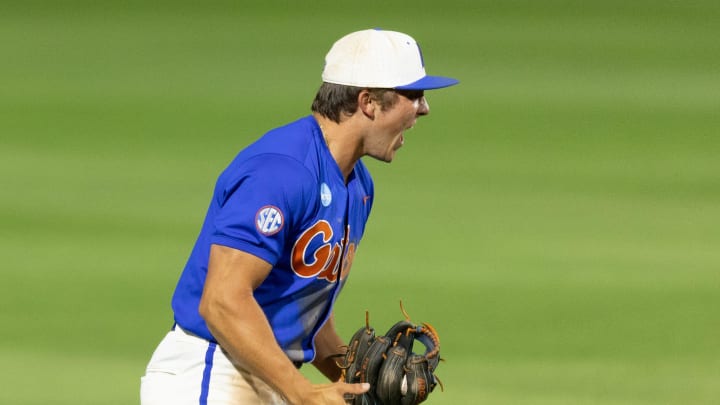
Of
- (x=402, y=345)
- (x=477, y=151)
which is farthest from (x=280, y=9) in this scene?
(x=402, y=345)

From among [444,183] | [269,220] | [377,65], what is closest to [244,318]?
[269,220]

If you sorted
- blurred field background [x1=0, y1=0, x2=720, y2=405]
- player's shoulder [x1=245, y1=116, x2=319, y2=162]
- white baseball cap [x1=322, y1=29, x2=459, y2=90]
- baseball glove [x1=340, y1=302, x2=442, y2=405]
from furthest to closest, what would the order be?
blurred field background [x1=0, y1=0, x2=720, y2=405] < baseball glove [x1=340, y1=302, x2=442, y2=405] < white baseball cap [x1=322, y1=29, x2=459, y2=90] < player's shoulder [x1=245, y1=116, x2=319, y2=162]

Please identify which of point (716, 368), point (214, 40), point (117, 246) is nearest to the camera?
point (716, 368)

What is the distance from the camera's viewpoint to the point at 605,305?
7.52 m

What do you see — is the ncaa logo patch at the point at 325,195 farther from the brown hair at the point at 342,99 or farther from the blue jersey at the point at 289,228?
the brown hair at the point at 342,99

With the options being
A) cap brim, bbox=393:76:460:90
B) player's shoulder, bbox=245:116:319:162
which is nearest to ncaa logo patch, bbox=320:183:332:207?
player's shoulder, bbox=245:116:319:162

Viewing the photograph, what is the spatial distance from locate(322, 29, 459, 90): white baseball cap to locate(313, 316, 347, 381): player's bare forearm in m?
0.86

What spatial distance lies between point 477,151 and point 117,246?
242 cm

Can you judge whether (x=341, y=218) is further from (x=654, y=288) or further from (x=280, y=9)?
(x=280, y=9)

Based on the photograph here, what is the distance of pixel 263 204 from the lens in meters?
3.47

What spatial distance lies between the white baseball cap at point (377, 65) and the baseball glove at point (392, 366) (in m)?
0.73

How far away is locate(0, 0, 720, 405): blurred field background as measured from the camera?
711 centimetres

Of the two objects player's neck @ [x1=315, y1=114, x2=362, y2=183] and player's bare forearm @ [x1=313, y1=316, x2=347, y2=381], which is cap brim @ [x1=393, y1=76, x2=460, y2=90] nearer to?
player's neck @ [x1=315, y1=114, x2=362, y2=183]

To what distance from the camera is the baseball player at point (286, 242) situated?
11.4 ft
